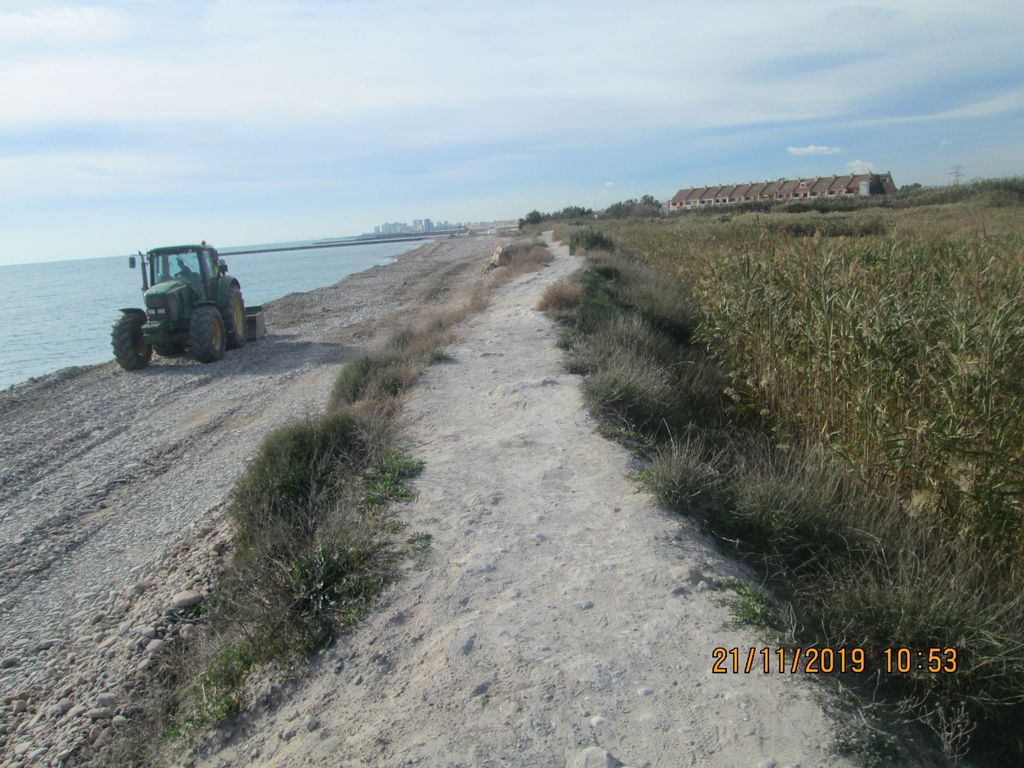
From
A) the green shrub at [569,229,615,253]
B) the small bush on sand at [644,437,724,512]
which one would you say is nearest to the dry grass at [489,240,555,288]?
the green shrub at [569,229,615,253]

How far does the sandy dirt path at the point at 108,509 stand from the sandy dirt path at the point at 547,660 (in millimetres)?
1824

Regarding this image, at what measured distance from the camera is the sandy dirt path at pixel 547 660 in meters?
3.10

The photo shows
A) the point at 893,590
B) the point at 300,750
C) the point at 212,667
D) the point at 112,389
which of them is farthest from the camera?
the point at 112,389

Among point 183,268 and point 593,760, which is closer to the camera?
point 593,760

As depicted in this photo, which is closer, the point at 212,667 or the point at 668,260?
the point at 212,667

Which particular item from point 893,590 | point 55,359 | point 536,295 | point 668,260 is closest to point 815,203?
point 668,260

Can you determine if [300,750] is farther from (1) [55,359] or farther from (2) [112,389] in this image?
(1) [55,359]

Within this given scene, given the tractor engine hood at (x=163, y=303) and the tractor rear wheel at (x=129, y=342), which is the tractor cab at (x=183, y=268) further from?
the tractor rear wheel at (x=129, y=342)

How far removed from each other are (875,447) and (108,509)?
7.88 m

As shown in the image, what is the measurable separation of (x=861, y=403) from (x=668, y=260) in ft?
48.8

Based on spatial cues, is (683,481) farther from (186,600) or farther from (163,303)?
(163,303)

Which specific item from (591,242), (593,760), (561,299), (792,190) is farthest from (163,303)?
(792,190)

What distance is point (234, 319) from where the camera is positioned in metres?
16.8

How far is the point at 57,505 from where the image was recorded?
25.1ft
